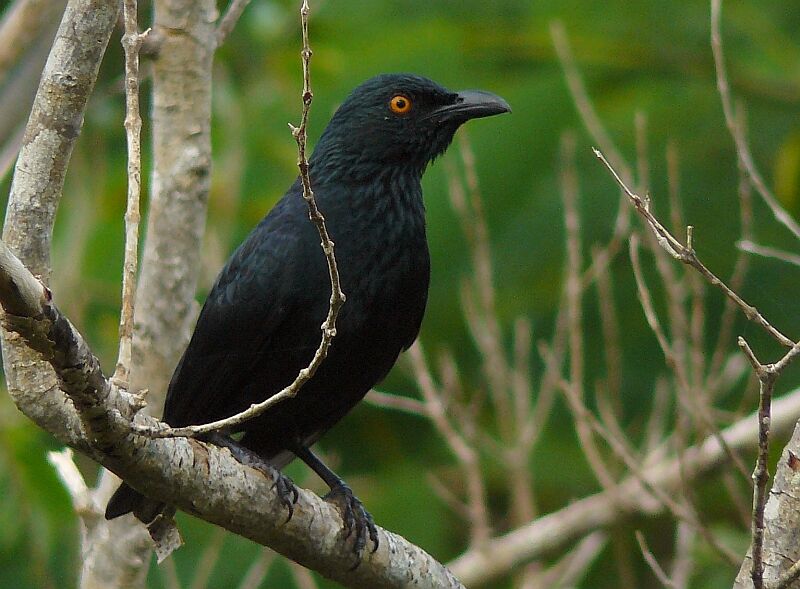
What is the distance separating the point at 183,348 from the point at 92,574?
94 centimetres

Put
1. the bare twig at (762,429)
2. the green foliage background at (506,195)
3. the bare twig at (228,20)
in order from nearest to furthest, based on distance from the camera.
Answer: the bare twig at (762,429)
the bare twig at (228,20)
the green foliage background at (506,195)

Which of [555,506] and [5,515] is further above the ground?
[555,506]

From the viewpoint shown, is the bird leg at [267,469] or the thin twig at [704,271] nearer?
the thin twig at [704,271]

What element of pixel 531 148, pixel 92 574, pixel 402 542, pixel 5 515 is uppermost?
pixel 531 148

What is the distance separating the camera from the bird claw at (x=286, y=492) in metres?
3.80

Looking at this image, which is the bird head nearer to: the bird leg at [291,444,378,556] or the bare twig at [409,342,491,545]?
the bird leg at [291,444,378,556]

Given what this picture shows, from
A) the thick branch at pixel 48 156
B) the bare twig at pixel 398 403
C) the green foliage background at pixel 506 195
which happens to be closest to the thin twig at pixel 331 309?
the thick branch at pixel 48 156

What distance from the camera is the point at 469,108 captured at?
193 inches

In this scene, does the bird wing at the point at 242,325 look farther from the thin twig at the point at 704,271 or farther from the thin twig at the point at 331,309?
the thin twig at the point at 704,271

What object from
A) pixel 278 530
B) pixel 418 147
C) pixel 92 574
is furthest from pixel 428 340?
pixel 278 530

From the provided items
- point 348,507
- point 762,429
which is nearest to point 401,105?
point 348,507

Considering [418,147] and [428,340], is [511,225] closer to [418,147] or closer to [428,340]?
[428,340]

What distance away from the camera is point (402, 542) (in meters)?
4.25

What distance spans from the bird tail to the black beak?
1.87 meters
